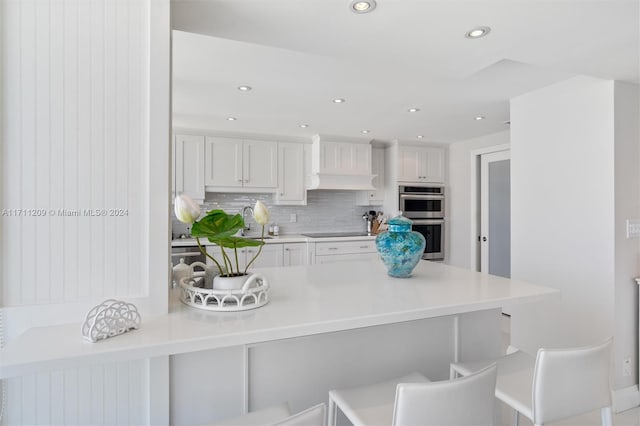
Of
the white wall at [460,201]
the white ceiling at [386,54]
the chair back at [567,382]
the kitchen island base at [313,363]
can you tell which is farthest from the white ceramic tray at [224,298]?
the white wall at [460,201]

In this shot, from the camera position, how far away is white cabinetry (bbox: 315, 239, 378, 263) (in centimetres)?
451

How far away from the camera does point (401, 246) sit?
175 centimetres

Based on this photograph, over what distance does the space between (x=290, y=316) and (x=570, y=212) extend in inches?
94.7

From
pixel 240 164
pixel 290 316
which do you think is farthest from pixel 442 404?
pixel 240 164

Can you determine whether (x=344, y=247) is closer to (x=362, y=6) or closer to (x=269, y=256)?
(x=269, y=256)

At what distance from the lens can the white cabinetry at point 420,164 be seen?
16.4 ft

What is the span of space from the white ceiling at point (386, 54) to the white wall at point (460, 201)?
4.03 ft

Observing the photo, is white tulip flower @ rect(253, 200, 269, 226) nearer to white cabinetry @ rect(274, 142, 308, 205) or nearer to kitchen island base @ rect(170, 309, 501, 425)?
kitchen island base @ rect(170, 309, 501, 425)

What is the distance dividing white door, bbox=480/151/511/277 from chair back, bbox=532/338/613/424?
330 centimetres

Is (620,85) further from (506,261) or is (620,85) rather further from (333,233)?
(333,233)

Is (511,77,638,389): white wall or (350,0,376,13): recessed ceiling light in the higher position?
(350,0,376,13): recessed ceiling light

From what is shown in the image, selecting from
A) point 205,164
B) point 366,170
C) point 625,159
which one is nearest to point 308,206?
point 366,170

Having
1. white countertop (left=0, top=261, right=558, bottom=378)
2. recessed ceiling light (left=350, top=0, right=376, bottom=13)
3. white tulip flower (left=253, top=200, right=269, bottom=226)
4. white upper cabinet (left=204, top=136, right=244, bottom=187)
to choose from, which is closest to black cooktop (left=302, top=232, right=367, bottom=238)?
white upper cabinet (left=204, top=136, right=244, bottom=187)

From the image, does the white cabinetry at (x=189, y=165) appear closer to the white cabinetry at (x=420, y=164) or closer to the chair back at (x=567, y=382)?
the white cabinetry at (x=420, y=164)
